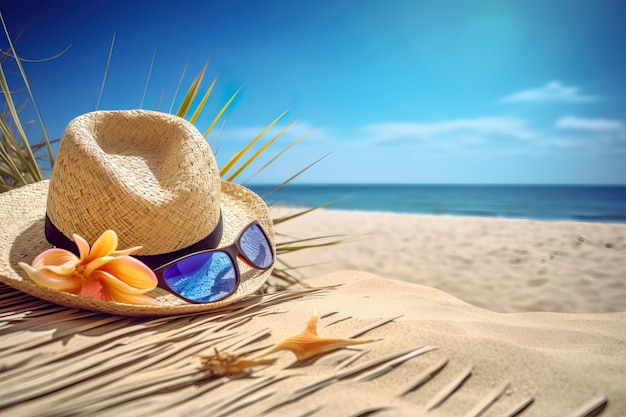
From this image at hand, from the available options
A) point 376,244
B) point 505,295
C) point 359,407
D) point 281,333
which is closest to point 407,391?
point 359,407

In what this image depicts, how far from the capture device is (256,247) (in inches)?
67.9

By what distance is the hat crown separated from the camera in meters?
1.34

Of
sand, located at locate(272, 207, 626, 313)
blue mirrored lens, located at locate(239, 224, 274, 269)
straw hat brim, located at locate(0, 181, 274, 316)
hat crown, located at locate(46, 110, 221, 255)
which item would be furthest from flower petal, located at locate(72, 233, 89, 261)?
sand, located at locate(272, 207, 626, 313)

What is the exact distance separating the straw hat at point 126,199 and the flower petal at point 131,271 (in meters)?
0.08

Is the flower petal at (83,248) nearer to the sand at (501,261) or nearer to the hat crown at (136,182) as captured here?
the hat crown at (136,182)

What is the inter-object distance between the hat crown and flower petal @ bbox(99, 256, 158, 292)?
235mm

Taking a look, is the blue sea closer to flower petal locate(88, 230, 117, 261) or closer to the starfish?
the starfish

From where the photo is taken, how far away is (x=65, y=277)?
44.2 inches

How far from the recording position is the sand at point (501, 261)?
3.19 meters

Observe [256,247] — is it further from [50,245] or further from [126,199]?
[50,245]

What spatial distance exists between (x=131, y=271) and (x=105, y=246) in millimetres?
105

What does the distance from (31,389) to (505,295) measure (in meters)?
3.30

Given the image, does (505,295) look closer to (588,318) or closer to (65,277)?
(588,318)

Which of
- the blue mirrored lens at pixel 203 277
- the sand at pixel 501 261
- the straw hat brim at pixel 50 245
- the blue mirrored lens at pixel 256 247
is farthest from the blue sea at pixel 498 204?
the sand at pixel 501 261
